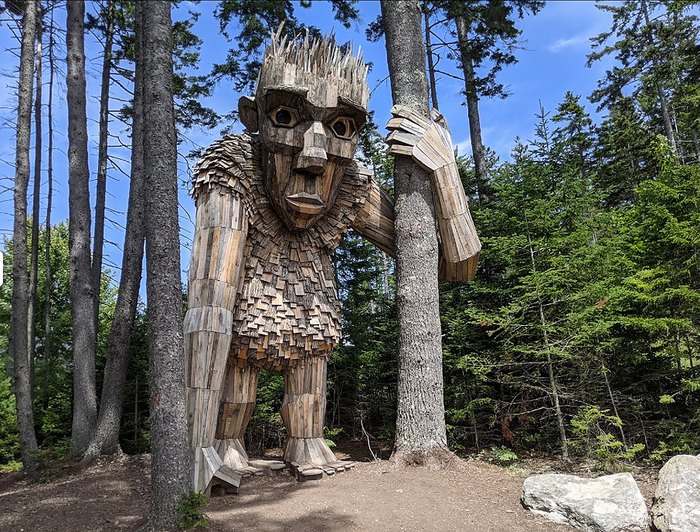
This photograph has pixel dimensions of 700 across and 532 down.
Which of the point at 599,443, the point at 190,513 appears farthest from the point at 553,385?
the point at 190,513

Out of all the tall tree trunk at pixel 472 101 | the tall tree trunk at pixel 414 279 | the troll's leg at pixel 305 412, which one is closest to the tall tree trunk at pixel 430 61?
the tall tree trunk at pixel 472 101

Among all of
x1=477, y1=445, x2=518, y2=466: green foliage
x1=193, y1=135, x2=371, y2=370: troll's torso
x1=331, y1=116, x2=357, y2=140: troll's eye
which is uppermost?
x1=331, y1=116, x2=357, y2=140: troll's eye

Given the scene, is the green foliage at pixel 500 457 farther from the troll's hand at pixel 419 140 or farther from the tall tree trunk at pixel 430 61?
the tall tree trunk at pixel 430 61

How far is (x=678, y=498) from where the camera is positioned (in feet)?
11.2

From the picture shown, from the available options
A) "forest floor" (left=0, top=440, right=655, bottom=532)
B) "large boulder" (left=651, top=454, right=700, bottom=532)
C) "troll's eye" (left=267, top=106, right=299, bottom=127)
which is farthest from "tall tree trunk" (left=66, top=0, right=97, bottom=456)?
"large boulder" (left=651, top=454, right=700, bottom=532)

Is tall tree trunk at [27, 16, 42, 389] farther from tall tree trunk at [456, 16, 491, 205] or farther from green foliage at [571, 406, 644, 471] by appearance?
green foliage at [571, 406, 644, 471]

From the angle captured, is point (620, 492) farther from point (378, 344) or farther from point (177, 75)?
point (177, 75)

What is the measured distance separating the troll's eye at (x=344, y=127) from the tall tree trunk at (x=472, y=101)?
497 centimetres

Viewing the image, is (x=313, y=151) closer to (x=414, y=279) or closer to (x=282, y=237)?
(x=282, y=237)

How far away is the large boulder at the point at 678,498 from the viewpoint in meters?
3.28

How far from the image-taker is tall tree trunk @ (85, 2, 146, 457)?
6738 mm

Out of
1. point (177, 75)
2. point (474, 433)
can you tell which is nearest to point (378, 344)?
point (474, 433)

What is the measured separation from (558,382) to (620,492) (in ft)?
9.49

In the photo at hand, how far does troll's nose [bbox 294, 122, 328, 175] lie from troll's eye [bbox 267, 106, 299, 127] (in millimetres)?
157
